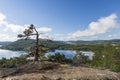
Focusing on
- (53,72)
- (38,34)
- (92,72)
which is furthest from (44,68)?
(38,34)

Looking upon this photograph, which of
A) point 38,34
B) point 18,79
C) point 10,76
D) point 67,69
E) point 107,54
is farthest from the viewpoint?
point 107,54

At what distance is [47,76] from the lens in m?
14.5

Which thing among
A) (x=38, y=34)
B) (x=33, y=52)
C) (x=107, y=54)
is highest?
(x=38, y=34)

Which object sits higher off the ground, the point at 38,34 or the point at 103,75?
the point at 38,34

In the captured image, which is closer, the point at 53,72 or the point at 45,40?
the point at 53,72

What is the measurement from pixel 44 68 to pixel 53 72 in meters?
1.26

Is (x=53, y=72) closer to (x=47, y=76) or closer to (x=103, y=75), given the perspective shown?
(x=47, y=76)

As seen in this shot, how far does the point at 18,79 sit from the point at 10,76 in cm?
145

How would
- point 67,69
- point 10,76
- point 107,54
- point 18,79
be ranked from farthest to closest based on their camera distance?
point 107,54 → point 67,69 → point 10,76 → point 18,79

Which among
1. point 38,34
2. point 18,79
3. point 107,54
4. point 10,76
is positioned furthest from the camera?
point 107,54

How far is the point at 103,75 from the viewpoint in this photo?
48.5 ft

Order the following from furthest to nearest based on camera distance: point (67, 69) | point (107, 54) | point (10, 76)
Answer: point (107, 54) → point (67, 69) → point (10, 76)

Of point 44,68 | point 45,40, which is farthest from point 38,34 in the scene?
point 44,68

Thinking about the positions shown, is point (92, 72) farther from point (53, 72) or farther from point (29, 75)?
point (29, 75)
